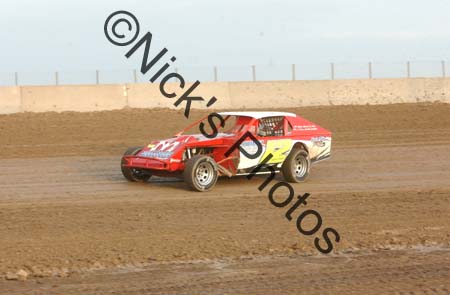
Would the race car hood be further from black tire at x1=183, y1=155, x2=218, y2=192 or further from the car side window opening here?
the car side window opening

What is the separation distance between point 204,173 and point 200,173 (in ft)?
0.28

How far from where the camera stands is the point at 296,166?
521 inches

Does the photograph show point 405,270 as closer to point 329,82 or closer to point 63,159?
point 63,159

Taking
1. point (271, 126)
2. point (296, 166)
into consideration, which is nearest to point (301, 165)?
point (296, 166)

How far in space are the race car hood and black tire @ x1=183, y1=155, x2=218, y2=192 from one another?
17.1 inches

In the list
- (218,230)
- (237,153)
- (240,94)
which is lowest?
(218,230)

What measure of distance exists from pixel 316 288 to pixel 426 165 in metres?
9.20

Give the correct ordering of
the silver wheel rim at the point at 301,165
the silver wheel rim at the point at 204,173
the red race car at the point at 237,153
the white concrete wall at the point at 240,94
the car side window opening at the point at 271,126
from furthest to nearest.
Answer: the white concrete wall at the point at 240,94 → the silver wheel rim at the point at 301,165 → the car side window opening at the point at 271,126 → the red race car at the point at 237,153 → the silver wheel rim at the point at 204,173

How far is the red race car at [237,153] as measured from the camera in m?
12.2

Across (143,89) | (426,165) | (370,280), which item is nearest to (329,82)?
(143,89)

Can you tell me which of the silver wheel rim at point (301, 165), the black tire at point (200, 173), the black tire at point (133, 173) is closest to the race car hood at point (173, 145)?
the black tire at point (133, 173)

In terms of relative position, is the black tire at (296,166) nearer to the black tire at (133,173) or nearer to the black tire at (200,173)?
the black tire at (200,173)

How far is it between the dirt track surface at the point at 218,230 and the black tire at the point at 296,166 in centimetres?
19

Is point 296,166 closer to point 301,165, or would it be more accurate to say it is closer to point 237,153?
point 301,165
